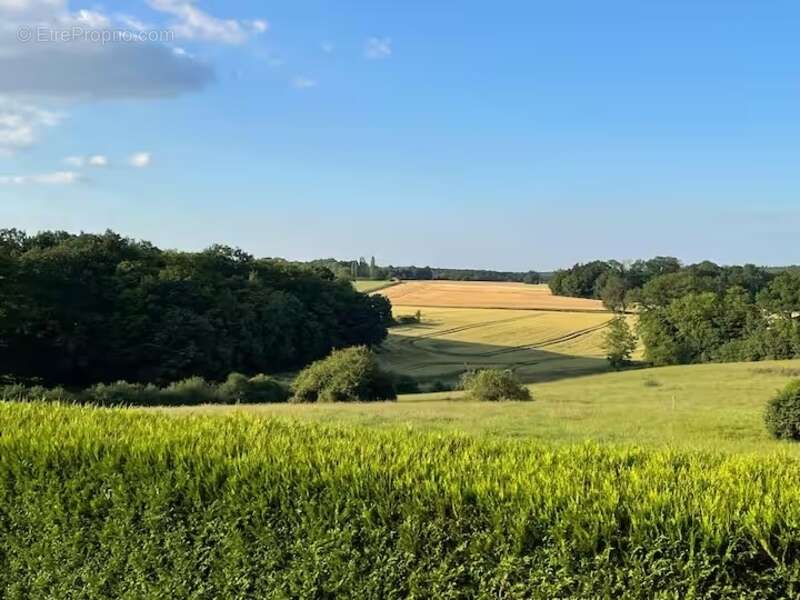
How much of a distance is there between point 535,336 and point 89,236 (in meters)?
48.6

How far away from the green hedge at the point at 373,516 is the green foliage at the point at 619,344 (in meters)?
66.8

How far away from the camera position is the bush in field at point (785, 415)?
682 inches

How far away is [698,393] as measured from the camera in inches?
1425

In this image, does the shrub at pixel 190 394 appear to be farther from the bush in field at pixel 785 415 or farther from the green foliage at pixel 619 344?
the green foliage at pixel 619 344

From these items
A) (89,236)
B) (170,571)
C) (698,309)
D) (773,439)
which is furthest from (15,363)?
(698,309)

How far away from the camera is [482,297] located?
11506cm

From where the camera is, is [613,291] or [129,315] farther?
[613,291]

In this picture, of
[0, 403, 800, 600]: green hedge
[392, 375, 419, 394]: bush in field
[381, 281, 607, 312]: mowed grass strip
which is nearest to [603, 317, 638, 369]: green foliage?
[392, 375, 419, 394]: bush in field

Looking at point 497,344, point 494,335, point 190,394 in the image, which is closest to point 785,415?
point 190,394

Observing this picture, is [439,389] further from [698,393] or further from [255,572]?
[255,572]

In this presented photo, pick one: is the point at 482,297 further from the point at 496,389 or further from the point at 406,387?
the point at 496,389

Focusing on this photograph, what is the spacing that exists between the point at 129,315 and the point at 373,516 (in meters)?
57.7

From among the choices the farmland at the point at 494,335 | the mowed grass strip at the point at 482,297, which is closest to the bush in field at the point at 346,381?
the farmland at the point at 494,335

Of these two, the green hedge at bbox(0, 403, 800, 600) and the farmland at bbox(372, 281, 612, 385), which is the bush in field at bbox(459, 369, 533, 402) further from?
the green hedge at bbox(0, 403, 800, 600)
